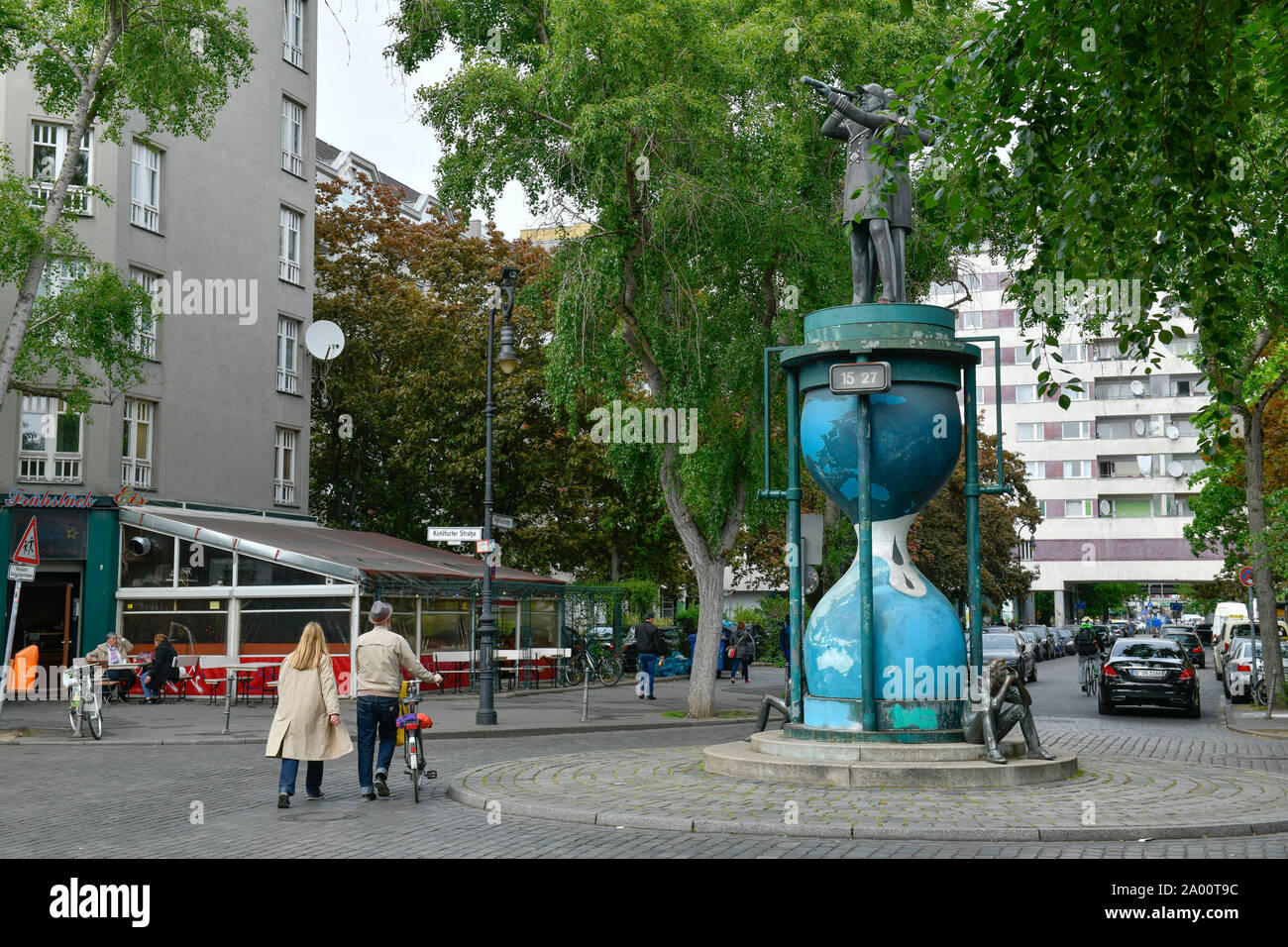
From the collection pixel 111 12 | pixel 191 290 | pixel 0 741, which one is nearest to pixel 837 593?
pixel 0 741

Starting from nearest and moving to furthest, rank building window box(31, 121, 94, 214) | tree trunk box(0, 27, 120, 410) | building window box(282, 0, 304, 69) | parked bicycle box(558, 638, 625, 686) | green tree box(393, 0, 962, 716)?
green tree box(393, 0, 962, 716) < tree trunk box(0, 27, 120, 410) < building window box(31, 121, 94, 214) < parked bicycle box(558, 638, 625, 686) < building window box(282, 0, 304, 69)

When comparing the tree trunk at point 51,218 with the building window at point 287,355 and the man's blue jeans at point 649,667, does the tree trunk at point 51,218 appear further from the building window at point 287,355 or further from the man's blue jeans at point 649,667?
the building window at point 287,355

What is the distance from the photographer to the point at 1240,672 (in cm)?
2859

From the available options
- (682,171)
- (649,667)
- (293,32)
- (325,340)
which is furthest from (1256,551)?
(293,32)

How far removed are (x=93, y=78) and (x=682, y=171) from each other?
943cm

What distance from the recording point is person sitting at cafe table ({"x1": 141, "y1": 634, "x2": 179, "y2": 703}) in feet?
81.6

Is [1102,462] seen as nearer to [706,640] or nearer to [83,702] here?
[706,640]

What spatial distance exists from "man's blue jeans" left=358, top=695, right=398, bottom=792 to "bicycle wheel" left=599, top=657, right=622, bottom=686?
2160 centimetres

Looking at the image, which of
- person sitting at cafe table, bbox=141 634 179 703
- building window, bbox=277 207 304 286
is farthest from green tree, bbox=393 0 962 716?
building window, bbox=277 207 304 286

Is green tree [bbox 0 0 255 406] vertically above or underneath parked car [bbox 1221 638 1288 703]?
above

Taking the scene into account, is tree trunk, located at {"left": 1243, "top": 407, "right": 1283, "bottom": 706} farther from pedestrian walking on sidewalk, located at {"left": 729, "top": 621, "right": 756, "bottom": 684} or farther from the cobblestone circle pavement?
pedestrian walking on sidewalk, located at {"left": 729, "top": 621, "right": 756, "bottom": 684}

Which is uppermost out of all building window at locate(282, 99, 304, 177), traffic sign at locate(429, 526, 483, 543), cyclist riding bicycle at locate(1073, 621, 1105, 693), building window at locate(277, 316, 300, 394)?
building window at locate(282, 99, 304, 177)

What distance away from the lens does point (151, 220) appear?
30078mm

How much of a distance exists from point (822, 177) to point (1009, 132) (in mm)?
12714
